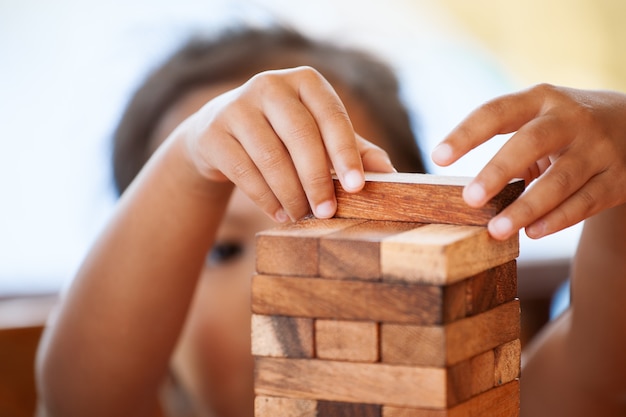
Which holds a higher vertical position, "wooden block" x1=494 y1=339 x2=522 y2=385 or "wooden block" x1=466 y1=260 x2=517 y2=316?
"wooden block" x1=466 y1=260 x2=517 y2=316

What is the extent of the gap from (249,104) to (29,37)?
149 centimetres

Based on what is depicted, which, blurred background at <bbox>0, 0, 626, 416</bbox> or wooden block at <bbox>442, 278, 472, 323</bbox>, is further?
blurred background at <bbox>0, 0, 626, 416</bbox>

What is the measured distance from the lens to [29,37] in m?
2.03

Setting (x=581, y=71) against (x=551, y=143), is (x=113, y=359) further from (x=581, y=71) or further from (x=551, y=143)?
(x=581, y=71)

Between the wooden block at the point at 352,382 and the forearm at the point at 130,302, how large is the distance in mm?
416

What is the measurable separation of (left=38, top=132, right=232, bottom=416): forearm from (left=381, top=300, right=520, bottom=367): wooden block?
0.45 metres

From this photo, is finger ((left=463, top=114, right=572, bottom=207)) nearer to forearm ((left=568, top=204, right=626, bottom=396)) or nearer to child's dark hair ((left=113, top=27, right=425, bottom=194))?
forearm ((left=568, top=204, right=626, bottom=396))

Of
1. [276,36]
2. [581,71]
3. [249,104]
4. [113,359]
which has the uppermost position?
[581,71]

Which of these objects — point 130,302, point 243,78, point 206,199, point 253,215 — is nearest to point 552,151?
point 206,199

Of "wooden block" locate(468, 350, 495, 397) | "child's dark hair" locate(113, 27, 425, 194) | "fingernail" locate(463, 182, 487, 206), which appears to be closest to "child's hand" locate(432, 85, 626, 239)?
"fingernail" locate(463, 182, 487, 206)

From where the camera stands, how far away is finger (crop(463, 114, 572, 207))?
2.03ft

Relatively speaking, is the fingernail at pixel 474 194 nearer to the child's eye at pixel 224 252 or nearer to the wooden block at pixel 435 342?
the wooden block at pixel 435 342

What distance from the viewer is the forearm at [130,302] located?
1.01m

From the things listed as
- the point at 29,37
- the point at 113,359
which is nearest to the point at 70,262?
the point at 29,37
